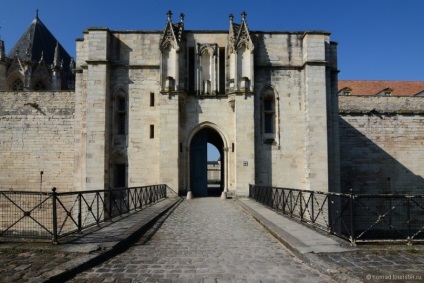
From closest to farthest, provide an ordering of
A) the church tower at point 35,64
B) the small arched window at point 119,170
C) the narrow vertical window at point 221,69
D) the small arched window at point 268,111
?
the small arched window at point 119,170, the small arched window at point 268,111, the narrow vertical window at point 221,69, the church tower at point 35,64

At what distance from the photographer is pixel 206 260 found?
5.31 m

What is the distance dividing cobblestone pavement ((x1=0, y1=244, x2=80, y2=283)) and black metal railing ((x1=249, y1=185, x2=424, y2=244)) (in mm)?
4763

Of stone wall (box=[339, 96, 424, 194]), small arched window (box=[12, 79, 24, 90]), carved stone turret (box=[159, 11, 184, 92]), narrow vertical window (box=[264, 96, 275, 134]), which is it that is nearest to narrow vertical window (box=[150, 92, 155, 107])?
carved stone turret (box=[159, 11, 184, 92])

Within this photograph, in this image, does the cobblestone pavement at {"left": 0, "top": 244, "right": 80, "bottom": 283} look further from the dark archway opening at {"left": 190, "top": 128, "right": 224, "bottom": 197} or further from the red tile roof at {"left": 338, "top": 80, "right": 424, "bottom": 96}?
the red tile roof at {"left": 338, "top": 80, "right": 424, "bottom": 96}

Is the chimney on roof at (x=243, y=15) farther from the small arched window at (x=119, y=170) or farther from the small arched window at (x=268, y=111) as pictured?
the small arched window at (x=119, y=170)

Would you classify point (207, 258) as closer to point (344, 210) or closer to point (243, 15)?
point (344, 210)

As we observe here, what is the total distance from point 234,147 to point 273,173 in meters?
2.33

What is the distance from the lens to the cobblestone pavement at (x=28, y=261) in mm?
4142

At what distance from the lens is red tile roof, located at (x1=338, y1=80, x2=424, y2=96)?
31.2 metres

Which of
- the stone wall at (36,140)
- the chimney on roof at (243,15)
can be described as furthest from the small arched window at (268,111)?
the stone wall at (36,140)

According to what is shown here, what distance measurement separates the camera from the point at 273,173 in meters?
16.8

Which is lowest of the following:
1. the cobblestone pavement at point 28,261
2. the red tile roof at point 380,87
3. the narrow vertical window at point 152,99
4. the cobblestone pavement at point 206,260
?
the cobblestone pavement at point 206,260

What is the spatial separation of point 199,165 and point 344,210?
38.1 feet

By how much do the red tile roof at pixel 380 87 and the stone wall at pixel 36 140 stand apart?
23.9 meters
